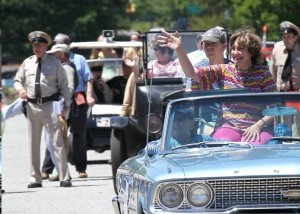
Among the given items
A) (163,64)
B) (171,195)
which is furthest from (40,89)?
(171,195)

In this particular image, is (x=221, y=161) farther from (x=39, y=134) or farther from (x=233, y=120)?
(x=39, y=134)

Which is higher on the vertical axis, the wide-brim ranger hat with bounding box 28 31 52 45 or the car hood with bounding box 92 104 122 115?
the wide-brim ranger hat with bounding box 28 31 52 45

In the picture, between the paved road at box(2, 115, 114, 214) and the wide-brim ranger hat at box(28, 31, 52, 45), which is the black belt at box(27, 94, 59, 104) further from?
the paved road at box(2, 115, 114, 214)

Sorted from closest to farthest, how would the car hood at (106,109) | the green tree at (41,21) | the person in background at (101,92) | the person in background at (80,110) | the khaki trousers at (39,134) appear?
1. the khaki trousers at (39,134)
2. the person in background at (80,110)
3. the car hood at (106,109)
4. the person in background at (101,92)
5. the green tree at (41,21)

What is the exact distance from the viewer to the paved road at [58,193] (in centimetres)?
1304

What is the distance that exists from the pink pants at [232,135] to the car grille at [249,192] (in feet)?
4.19

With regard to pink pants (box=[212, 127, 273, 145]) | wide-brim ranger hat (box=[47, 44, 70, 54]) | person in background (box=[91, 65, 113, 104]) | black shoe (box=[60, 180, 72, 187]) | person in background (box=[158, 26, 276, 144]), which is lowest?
black shoe (box=[60, 180, 72, 187])

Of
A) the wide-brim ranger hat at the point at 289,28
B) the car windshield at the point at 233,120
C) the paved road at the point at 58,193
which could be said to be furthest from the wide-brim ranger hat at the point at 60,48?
the car windshield at the point at 233,120

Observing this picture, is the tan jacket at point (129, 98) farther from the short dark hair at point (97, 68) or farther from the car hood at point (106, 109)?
the short dark hair at point (97, 68)

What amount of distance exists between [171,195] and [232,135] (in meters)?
1.45

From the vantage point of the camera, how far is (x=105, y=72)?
68.8ft

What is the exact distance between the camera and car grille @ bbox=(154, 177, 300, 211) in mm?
8109

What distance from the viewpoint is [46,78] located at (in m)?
15.5

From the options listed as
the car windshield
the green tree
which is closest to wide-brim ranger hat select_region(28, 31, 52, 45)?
the car windshield
